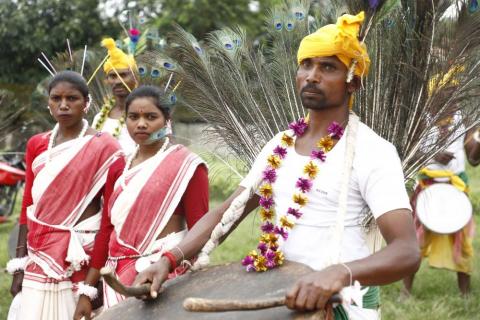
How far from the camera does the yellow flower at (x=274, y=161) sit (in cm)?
327

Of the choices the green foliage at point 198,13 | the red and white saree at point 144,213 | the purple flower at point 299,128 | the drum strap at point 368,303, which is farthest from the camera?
the green foliage at point 198,13

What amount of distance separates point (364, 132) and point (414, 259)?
1.82ft

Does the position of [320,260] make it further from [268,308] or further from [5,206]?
[5,206]

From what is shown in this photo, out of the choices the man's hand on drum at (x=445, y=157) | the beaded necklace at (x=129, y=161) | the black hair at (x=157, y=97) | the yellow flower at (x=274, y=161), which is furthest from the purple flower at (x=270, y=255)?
the man's hand on drum at (x=445, y=157)

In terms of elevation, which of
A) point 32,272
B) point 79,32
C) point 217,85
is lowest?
point 32,272

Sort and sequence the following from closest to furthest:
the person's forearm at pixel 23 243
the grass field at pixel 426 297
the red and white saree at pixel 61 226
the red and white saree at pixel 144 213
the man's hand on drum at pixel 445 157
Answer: the red and white saree at pixel 144 213
the red and white saree at pixel 61 226
the person's forearm at pixel 23 243
the grass field at pixel 426 297
the man's hand on drum at pixel 445 157

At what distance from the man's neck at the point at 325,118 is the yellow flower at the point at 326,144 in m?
0.07

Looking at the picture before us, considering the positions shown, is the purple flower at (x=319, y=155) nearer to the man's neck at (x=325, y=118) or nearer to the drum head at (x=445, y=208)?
the man's neck at (x=325, y=118)

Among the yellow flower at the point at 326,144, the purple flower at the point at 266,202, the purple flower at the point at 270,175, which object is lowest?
the purple flower at the point at 266,202

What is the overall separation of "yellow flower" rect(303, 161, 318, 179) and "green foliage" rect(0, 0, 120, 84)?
51.5 ft

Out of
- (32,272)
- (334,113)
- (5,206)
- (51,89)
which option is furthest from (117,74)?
(5,206)

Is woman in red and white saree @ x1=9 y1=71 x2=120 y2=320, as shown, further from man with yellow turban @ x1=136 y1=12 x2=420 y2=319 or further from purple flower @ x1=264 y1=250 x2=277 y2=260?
purple flower @ x1=264 y1=250 x2=277 y2=260

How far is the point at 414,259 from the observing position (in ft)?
9.03

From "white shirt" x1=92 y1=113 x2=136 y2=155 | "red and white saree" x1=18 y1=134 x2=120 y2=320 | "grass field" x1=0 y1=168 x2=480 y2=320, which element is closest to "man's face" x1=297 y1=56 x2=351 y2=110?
"red and white saree" x1=18 y1=134 x2=120 y2=320
